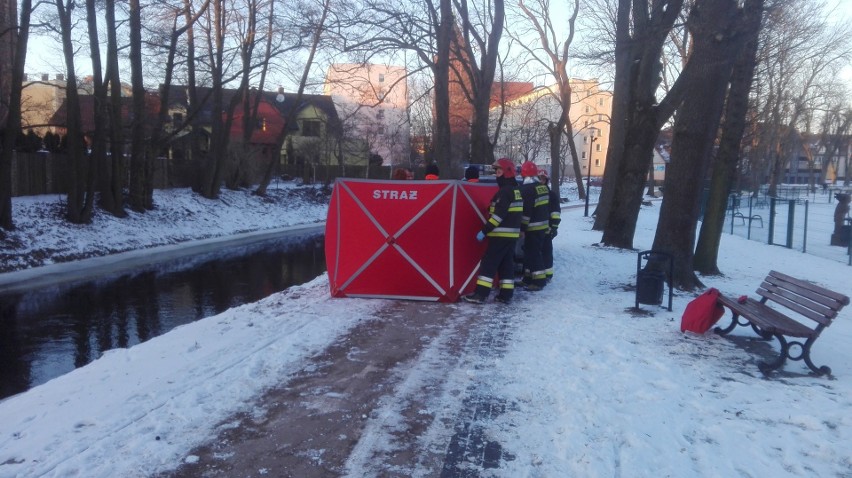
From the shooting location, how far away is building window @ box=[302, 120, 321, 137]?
56053mm

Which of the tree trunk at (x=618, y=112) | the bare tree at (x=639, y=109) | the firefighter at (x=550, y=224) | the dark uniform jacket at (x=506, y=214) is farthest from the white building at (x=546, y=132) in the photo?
the dark uniform jacket at (x=506, y=214)

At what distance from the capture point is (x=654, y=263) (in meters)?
9.98

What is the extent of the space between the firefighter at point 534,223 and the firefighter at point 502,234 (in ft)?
1.94

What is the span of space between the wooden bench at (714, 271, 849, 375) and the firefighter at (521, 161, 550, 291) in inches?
127

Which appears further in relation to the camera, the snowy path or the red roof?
the red roof

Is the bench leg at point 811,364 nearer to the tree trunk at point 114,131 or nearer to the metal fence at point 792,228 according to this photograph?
the metal fence at point 792,228

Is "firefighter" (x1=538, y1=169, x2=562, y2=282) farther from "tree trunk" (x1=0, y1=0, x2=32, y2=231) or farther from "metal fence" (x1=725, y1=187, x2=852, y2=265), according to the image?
"tree trunk" (x1=0, y1=0, x2=32, y2=231)

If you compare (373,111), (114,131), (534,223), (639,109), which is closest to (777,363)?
(534,223)

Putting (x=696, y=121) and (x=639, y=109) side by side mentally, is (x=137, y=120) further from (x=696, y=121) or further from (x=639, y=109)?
(x=696, y=121)

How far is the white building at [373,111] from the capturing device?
22.1 meters

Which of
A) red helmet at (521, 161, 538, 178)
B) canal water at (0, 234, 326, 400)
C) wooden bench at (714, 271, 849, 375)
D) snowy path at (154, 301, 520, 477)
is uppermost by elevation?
red helmet at (521, 161, 538, 178)

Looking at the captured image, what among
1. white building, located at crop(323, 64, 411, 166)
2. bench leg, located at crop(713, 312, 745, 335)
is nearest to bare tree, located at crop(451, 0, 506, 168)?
white building, located at crop(323, 64, 411, 166)

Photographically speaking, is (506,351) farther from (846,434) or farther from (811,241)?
(811,241)

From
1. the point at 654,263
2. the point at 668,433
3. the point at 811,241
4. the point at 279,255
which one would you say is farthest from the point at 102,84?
the point at 811,241
